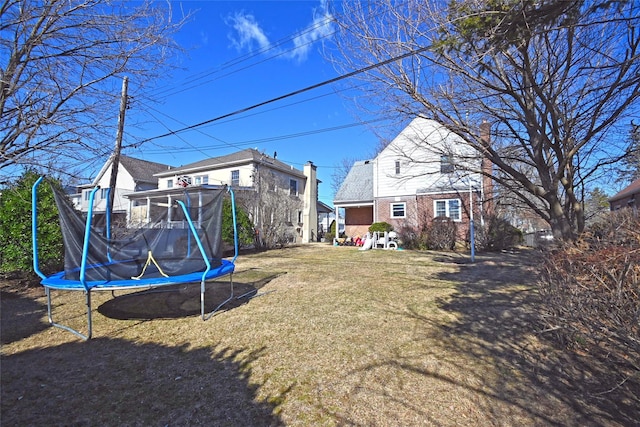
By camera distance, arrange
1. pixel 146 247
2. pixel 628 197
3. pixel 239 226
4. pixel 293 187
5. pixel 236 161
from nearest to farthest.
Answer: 1. pixel 146 247
2. pixel 239 226
3. pixel 236 161
4. pixel 628 197
5. pixel 293 187

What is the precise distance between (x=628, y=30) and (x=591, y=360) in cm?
436

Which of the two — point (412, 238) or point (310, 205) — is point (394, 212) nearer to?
point (412, 238)

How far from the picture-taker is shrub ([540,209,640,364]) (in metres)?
2.15

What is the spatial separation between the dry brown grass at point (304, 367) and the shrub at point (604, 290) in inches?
23.9

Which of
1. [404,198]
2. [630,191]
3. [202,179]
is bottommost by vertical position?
[404,198]

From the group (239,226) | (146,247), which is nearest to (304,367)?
(146,247)

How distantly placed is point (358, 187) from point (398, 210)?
4.17 metres

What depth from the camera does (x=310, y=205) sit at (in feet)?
84.0

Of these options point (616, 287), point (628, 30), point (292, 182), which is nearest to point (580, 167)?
point (628, 30)

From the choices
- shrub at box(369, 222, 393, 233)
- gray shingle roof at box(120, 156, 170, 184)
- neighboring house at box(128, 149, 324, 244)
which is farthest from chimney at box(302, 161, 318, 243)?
gray shingle roof at box(120, 156, 170, 184)

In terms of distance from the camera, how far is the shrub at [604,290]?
2.15 meters

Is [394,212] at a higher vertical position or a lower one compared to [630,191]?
lower

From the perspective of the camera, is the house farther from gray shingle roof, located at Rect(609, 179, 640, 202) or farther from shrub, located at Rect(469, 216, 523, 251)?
gray shingle roof, located at Rect(609, 179, 640, 202)

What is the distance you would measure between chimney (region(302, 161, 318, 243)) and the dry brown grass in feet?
62.1
